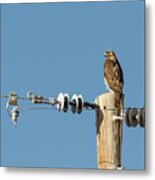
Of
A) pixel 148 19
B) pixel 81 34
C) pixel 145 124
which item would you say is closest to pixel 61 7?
pixel 81 34

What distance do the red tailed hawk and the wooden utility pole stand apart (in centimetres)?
2

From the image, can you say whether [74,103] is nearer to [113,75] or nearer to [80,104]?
[80,104]

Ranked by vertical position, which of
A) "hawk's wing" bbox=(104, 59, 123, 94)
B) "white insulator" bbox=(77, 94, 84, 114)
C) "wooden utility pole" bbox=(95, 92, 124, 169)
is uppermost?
"hawk's wing" bbox=(104, 59, 123, 94)

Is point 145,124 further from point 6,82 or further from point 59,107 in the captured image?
point 6,82

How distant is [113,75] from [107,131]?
7.9 inches

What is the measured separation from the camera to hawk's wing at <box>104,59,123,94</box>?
2.39 m

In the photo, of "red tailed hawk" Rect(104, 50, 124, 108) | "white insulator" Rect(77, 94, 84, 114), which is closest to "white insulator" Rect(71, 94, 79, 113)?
"white insulator" Rect(77, 94, 84, 114)

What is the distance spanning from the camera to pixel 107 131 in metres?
2.41

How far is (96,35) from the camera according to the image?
2410 millimetres

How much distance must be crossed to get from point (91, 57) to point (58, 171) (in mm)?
432

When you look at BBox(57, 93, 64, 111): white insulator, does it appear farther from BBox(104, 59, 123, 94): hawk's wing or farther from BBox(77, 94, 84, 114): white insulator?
BBox(104, 59, 123, 94): hawk's wing

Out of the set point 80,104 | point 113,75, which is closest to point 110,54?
point 113,75

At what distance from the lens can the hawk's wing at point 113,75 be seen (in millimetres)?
2391

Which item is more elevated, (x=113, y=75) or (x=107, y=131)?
(x=113, y=75)
